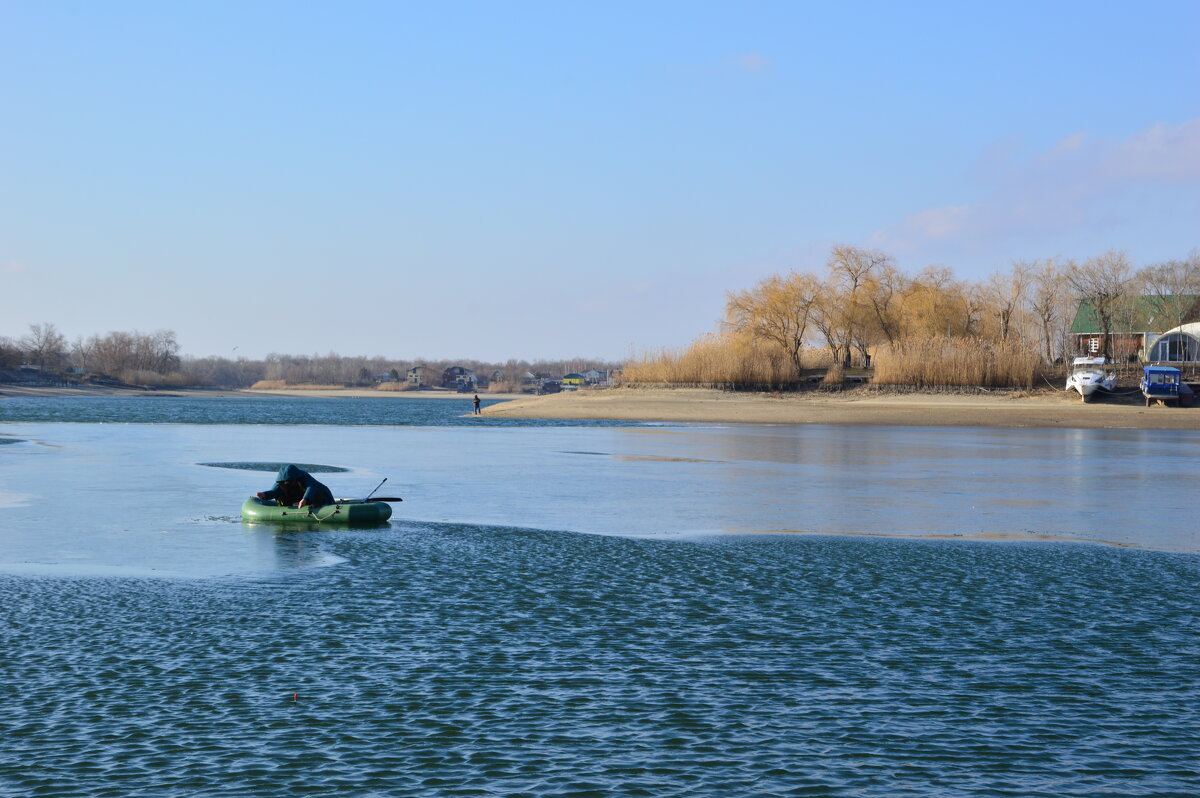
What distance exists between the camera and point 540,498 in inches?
1147

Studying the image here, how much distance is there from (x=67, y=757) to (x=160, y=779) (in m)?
1.08

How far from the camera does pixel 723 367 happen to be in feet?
288

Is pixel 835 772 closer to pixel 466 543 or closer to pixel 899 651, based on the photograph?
pixel 899 651

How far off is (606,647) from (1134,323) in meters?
95.0

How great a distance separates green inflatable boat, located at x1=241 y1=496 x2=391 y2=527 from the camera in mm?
23641

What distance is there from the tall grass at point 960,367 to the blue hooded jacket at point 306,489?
61247 millimetres

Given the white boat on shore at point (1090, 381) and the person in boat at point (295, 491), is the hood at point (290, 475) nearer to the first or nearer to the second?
the person in boat at point (295, 491)

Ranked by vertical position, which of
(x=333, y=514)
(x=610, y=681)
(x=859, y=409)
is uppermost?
(x=859, y=409)

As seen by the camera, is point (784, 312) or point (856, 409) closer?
point (856, 409)

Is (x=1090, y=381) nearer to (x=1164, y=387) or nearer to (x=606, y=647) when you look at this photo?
(x=1164, y=387)

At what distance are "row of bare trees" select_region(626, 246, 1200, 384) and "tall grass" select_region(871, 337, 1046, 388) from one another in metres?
11.8

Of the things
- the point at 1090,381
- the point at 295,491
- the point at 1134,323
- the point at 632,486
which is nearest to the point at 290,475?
the point at 295,491

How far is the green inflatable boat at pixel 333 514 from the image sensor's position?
931 inches

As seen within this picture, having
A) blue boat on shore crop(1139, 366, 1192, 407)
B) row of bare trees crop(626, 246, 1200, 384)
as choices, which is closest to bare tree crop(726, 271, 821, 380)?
row of bare trees crop(626, 246, 1200, 384)
